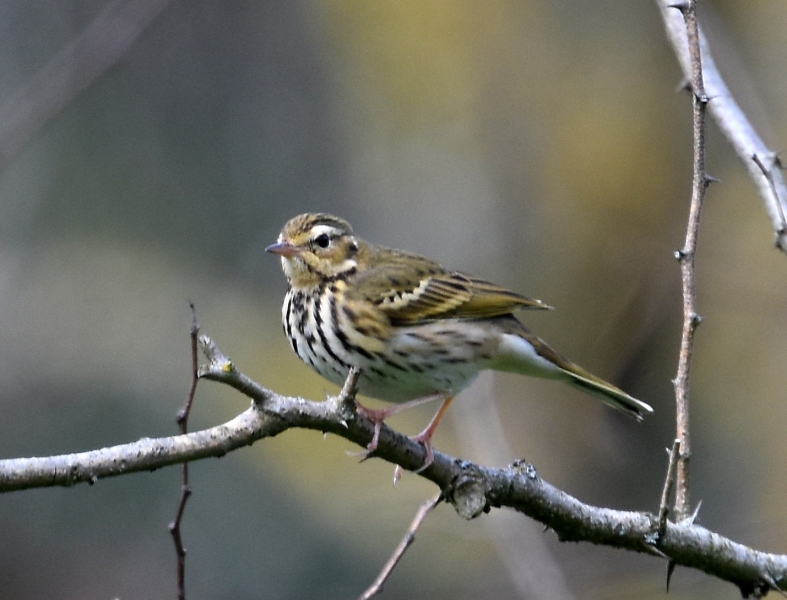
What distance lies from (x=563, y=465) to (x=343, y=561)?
7.20 ft

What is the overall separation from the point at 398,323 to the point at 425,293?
40 cm

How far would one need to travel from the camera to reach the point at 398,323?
496 cm

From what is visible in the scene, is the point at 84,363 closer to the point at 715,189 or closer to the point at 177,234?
the point at 177,234

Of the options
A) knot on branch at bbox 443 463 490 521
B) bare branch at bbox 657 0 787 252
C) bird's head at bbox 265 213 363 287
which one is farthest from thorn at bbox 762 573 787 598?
bird's head at bbox 265 213 363 287

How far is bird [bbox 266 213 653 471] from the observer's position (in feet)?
15.6

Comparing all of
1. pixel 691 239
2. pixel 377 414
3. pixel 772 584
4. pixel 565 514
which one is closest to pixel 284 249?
pixel 377 414

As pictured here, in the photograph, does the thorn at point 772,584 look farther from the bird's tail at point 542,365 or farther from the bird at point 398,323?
the bird's tail at point 542,365

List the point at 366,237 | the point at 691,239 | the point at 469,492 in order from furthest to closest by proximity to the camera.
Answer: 1. the point at 366,237
2. the point at 469,492
3. the point at 691,239

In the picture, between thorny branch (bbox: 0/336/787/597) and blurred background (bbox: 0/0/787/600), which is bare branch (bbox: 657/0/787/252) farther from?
blurred background (bbox: 0/0/787/600)

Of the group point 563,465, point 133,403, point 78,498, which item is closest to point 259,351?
point 133,403

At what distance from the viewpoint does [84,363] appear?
33.1ft

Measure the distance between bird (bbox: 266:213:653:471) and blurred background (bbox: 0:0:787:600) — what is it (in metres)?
1.92

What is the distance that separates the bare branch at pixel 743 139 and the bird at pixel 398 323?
1276mm

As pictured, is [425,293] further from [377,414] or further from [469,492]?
[469,492]
